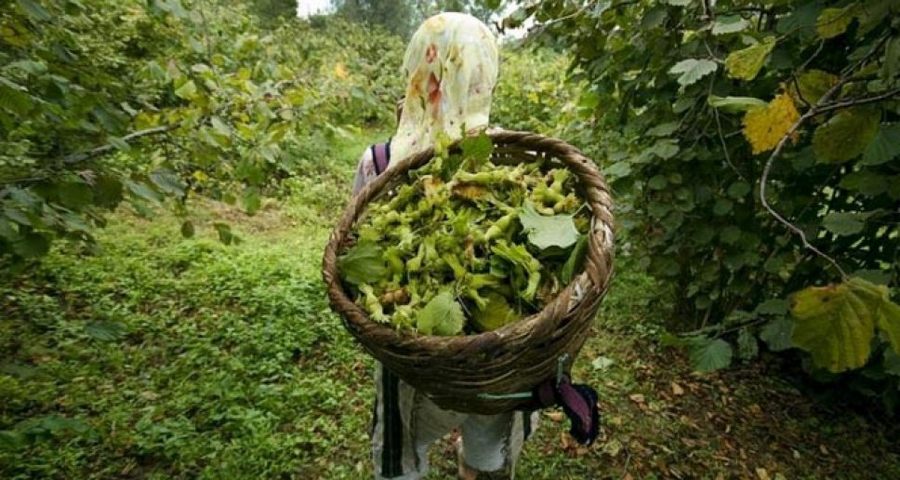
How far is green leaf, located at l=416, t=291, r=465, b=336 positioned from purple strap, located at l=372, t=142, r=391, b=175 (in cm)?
78

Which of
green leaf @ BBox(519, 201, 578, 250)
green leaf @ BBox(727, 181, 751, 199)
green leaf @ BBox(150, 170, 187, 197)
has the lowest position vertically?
green leaf @ BBox(727, 181, 751, 199)

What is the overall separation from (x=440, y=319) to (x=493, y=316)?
14cm

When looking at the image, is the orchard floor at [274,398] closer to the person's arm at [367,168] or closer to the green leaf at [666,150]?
the person's arm at [367,168]

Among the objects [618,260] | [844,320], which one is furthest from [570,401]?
[618,260]

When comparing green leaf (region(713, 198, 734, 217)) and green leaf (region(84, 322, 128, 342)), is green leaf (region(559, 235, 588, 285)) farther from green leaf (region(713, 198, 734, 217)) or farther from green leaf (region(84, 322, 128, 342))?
green leaf (region(713, 198, 734, 217))

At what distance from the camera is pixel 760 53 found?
2.86ft

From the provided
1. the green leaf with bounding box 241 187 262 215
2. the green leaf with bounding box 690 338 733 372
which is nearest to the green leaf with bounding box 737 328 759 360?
the green leaf with bounding box 690 338 733 372

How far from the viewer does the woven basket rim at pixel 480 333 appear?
101 cm

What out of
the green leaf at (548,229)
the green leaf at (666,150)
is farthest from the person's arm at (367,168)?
the green leaf at (666,150)

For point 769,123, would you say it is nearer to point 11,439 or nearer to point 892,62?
point 892,62

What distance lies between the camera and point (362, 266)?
122 centimetres

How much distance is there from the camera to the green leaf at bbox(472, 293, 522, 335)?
3.74 feet

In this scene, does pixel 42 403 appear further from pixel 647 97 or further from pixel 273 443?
pixel 647 97

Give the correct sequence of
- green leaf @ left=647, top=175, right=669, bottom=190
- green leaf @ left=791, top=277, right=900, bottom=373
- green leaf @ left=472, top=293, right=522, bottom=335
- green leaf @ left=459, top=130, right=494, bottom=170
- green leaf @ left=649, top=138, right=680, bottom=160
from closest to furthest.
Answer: green leaf @ left=791, top=277, right=900, bottom=373 < green leaf @ left=472, top=293, right=522, bottom=335 < green leaf @ left=459, top=130, right=494, bottom=170 < green leaf @ left=649, top=138, right=680, bottom=160 < green leaf @ left=647, top=175, right=669, bottom=190
